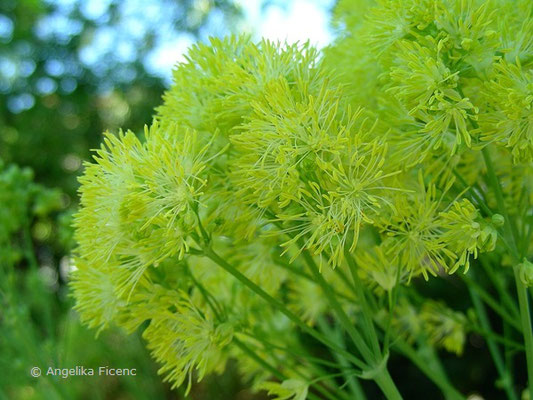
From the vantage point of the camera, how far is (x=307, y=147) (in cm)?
38

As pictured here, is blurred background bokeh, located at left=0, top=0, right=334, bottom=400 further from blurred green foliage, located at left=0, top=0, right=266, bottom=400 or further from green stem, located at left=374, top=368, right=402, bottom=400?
green stem, located at left=374, top=368, right=402, bottom=400

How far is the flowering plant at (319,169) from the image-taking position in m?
0.38

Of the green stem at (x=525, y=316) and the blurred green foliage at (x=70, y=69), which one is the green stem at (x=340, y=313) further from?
the blurred green foliage at (x=70, y=69)

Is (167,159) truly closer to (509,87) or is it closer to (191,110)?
(191,110)

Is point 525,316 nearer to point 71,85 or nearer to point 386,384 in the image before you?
point 386,384

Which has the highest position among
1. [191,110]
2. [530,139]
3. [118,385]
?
[530,139]

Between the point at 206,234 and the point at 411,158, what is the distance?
17 centimetres

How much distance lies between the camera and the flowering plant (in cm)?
38

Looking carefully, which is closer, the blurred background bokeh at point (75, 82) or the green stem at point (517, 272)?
the green stem at point (517, 272)

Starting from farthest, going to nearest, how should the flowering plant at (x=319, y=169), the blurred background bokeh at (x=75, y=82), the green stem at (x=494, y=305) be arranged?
the blurred background bokeh at (x=75, y=82) < the green stem at (x=494, y=305) < the flowering plant at (x=319, y=169)

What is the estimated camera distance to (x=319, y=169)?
0.39m

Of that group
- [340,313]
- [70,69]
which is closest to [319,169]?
[340,313]

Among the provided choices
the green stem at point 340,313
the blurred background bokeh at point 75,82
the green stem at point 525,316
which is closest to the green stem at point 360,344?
the green stem at point 340,313

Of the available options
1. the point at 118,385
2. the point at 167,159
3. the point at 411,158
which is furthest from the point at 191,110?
the point at 118,385
